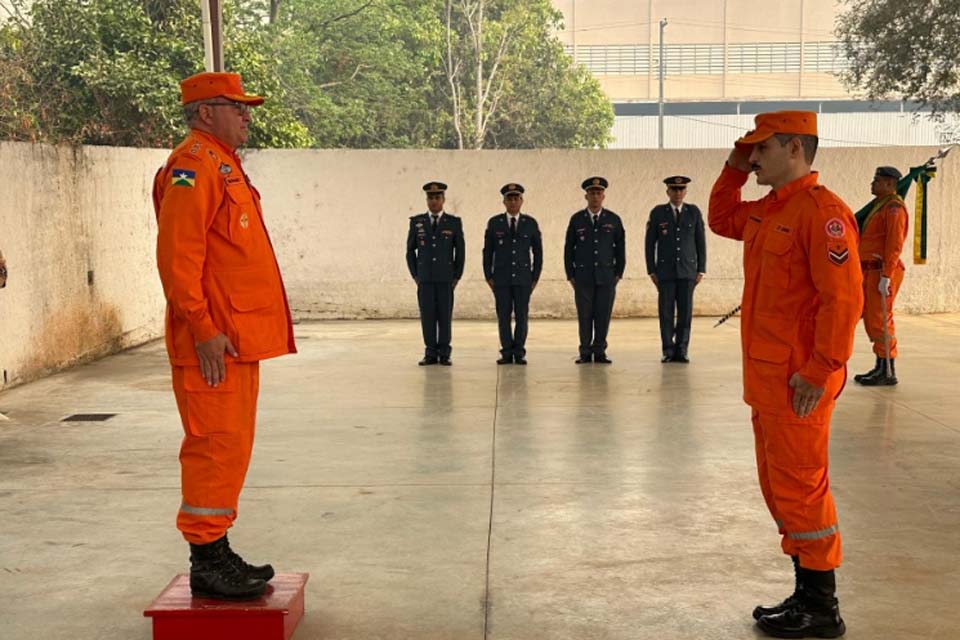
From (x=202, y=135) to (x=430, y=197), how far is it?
632cm

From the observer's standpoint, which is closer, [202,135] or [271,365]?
[202,135]

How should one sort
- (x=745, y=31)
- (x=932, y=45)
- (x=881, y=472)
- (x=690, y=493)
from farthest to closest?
(x=745, y=31), (x=932, y=45), (x=881, y=472), (x=690, y=493)

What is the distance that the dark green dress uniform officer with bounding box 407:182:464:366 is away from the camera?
393 inches

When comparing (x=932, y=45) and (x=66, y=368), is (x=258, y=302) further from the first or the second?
(x=932, y=45)

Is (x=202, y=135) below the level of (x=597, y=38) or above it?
below

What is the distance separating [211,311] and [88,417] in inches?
172

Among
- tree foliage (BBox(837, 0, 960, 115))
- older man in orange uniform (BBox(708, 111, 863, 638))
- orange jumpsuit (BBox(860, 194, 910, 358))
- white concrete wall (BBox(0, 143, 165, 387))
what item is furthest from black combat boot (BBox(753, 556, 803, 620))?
tree foliage (BBox(837, 0, 960, 115))

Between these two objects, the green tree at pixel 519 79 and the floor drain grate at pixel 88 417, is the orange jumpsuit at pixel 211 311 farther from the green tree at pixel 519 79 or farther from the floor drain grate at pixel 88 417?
the green tree at pixel 519 79

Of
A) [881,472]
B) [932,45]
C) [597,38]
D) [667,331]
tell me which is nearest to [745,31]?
[597,38]

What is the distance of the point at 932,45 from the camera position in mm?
14648

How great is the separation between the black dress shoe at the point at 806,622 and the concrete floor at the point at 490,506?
10cm

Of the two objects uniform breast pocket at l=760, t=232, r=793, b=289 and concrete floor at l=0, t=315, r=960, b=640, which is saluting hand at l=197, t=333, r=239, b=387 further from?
uniform breast pocket at l=760, t=232, r=793, b=289

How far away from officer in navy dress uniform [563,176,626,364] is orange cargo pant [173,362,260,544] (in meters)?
6.48

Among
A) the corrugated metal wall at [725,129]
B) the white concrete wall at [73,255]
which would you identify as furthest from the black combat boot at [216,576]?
the corrugated metal wall at [725,129]
